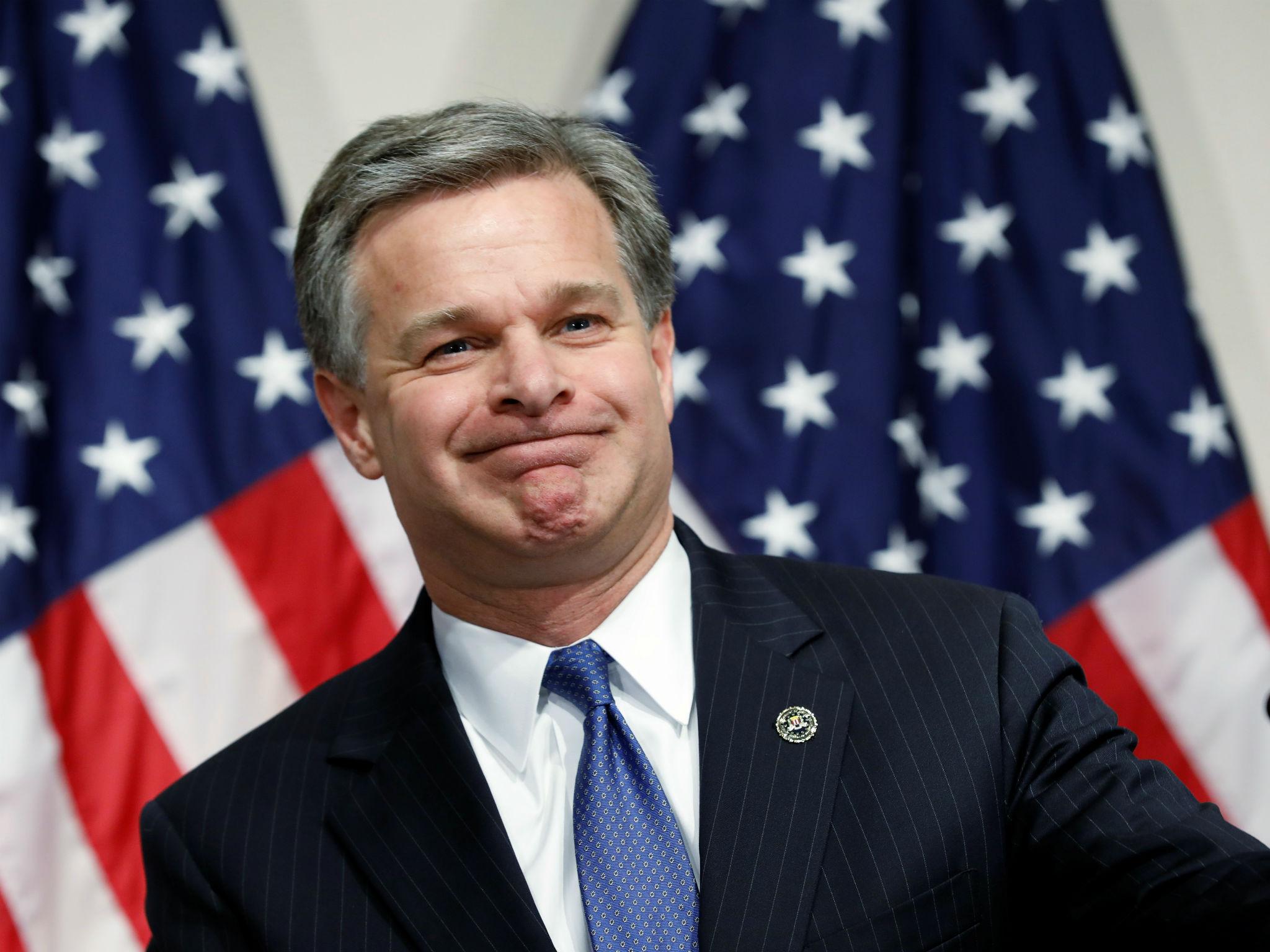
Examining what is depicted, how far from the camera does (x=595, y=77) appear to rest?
3.23 metres

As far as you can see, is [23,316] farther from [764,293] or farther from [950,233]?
[950,233]

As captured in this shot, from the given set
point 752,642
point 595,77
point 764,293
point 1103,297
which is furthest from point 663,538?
point 595,77

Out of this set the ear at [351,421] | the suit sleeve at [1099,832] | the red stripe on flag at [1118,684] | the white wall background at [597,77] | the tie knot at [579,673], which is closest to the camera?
the suit sleeve at [1099,832]

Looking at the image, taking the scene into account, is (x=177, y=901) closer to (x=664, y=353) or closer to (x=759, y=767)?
(x=759, y=767)

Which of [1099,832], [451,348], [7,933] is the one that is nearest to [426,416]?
[451,348]

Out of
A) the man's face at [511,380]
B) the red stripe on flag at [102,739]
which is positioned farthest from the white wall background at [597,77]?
the man's face at [511,380]

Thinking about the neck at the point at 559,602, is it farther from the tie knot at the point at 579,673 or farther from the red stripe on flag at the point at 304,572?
the red stripe on flag at the point at 304,572

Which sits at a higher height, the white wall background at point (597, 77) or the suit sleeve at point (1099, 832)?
the white wall background at point (597, 77)

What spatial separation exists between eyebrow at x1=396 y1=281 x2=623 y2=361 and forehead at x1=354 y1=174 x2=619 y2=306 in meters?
0.01

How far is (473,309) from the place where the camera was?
5.76 ft

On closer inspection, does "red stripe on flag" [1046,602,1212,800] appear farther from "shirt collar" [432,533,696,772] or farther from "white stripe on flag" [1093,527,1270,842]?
"shirt collar" [432,533,696,772]

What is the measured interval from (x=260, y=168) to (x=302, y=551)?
845mm

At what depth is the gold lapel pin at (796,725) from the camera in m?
1.68

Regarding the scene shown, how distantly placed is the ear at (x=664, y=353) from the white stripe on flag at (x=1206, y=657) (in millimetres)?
1354
